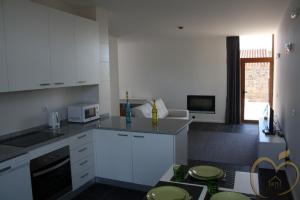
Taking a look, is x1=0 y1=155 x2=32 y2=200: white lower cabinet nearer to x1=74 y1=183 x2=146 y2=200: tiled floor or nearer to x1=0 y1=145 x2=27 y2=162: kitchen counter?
x1=0 y1=145 x2=27 y2=162: kitchen counter

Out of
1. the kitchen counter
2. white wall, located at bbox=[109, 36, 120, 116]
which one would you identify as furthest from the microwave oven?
white wall, located at bbox=[109, 36, 120, 116]

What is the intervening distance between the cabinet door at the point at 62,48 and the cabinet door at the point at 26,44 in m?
0.10

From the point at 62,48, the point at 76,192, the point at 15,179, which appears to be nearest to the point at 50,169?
the point at 15,179

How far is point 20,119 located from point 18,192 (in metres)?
1.06

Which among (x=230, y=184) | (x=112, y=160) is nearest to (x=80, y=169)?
(x=112, y=160)

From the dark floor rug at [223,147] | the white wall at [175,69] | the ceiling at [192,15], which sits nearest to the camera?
the ceiling at [192,15]

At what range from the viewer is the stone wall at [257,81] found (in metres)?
7.57

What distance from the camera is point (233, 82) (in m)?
7.53

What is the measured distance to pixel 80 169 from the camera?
3.22 metres

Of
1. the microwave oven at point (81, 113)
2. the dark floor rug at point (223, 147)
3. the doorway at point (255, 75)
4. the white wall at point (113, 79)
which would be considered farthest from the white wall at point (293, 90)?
the white wall at point (113, 79)

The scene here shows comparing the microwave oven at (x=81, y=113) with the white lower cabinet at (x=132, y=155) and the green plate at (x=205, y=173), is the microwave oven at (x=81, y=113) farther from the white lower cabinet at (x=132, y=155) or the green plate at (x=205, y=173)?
the green plate at (x=205, y=173)

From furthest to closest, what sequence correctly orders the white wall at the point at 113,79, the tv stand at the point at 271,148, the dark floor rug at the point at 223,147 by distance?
the white wall at the point at 113,79
the dark floor rug at the point at 223,147
the tv stand at the point at 271,148

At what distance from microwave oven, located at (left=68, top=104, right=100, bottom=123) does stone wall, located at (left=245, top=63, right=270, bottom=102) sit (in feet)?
18.4

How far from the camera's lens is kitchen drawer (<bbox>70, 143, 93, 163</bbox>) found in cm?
309
